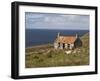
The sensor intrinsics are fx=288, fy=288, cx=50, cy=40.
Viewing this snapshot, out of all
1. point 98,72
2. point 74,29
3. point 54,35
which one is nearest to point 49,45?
point 54,35

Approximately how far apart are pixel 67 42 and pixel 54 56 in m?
0.10

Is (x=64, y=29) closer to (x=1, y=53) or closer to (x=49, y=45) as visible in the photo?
(x=49, y=45)

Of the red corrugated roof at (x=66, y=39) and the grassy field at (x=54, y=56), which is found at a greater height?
the red corrugated roof at (x=66, y=39)

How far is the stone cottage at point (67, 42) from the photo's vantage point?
1397 mm

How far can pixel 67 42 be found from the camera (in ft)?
4.65

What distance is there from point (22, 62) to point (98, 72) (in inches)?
16.7

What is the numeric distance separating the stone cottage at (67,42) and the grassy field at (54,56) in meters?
0.02

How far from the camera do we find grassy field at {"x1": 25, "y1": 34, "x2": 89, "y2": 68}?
1345 mm

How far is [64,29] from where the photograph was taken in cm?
142

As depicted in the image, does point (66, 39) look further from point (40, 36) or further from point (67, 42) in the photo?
point (40, 36)

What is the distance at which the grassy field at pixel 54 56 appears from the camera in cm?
134

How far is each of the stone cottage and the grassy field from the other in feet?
0.06

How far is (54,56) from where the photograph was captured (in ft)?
4.57

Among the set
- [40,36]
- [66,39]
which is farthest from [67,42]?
[40,36]
